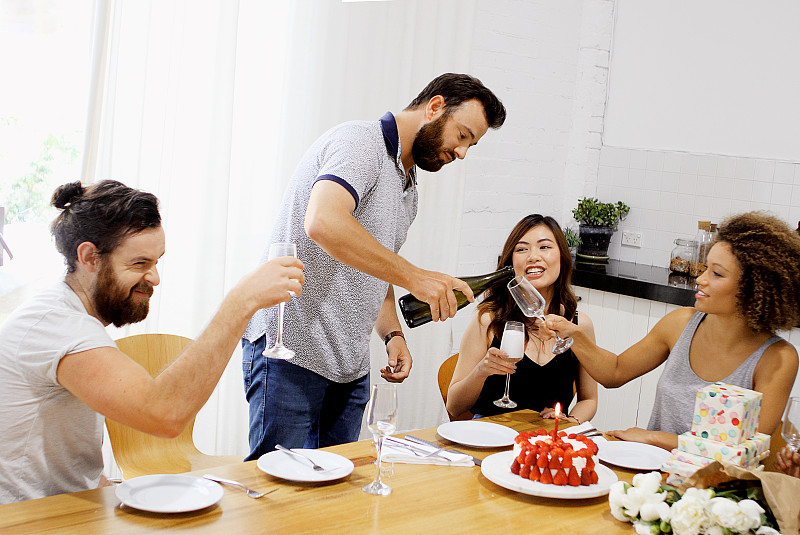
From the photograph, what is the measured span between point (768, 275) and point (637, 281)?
1.64 metres

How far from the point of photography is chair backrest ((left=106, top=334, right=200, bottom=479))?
226 centimetres

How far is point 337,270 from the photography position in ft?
7.22

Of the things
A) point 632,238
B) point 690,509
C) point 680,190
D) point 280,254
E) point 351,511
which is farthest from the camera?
point 632,238

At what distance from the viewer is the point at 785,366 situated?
2.08 meters

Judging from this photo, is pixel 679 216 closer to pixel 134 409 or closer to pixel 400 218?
pixel 400 218

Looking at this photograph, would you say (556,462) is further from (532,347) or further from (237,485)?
(532,347)

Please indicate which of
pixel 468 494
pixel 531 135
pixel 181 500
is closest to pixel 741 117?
pixel 531 135

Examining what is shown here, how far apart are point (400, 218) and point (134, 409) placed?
44.2 inches

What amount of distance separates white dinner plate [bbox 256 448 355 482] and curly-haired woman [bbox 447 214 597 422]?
775 mm

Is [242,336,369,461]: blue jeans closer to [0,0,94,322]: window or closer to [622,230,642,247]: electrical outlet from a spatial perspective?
[0,0,94,322]: window

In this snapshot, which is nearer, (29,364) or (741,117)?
(29,364)

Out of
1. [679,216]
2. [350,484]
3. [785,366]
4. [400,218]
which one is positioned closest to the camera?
[350,484]

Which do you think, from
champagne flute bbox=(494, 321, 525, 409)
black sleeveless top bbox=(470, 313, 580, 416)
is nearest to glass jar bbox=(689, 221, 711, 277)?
black sleeveless top bbox=(470, 313, 580, 416)

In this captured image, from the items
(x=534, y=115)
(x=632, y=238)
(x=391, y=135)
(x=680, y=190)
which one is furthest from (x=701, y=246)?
(x=391, y=135)
